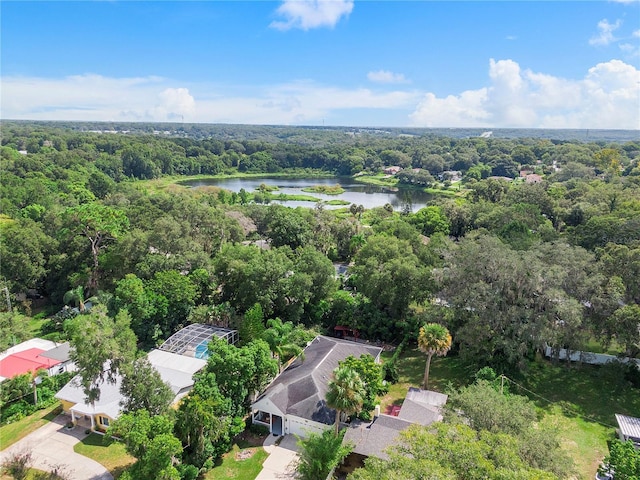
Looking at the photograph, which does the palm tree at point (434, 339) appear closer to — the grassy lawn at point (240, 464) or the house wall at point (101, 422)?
the grassy lawn at point (240, 464)

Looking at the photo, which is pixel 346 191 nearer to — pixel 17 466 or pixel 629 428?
pixel 629 428

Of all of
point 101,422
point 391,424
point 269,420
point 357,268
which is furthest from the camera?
point 357,268

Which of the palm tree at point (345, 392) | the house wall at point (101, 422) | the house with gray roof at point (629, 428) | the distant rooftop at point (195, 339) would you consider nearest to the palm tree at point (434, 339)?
the palm tree at point (345, 392)

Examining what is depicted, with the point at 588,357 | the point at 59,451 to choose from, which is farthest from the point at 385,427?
the point at 588,357

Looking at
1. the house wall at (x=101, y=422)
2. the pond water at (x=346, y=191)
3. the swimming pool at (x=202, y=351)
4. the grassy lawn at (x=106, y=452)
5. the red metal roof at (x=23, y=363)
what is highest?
the pond water at (x=346, y=191)

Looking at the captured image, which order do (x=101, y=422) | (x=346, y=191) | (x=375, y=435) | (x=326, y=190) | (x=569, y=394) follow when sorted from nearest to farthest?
(x=375, y=435)
(x=101, y=422)
(x=569, y=394)
(x=326, y=190)
(x=346, y=191)

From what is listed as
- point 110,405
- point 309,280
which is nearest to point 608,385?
point 309,280

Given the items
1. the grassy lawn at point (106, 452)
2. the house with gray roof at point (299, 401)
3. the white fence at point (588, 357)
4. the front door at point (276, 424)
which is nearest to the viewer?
the grassy lawn at point (106, 452)

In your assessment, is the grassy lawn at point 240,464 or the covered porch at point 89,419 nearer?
the grassy lawn at point 240,464

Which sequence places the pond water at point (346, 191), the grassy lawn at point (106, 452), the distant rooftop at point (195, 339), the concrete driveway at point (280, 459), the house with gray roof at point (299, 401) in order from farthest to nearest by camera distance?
the pond water at point (346, 191)
the distant rooftop at point (195, 339)
the house with gray roof at point (299, 401)
the grassy lawn at point (106, 452)
the concrete driveway at point (280, 459)
